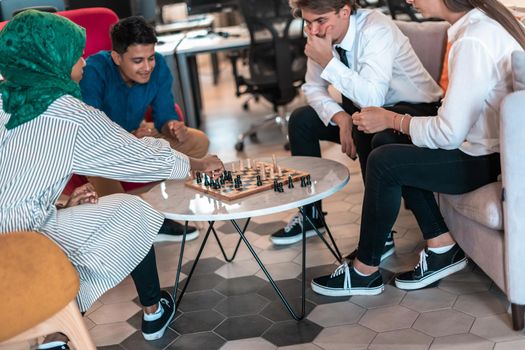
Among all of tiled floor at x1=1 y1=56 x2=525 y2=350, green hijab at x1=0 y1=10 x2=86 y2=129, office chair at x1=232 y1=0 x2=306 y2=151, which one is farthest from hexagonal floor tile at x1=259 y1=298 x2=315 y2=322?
office chair at x1=232 y1=0 x2=306 y2=151

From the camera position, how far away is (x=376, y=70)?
2445 millimetres

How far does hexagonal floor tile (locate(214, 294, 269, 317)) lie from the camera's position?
234 centimetres

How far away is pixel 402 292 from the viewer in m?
2.32

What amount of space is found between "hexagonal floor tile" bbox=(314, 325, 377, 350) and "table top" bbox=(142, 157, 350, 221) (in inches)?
16.4

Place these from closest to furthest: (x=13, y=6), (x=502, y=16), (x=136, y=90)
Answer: (x=502, y=16) < (x=136, y=90) < (x=13, y=6)

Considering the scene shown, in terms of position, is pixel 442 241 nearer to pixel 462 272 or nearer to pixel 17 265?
pixel 462 272

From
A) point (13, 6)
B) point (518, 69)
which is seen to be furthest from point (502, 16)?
point (13, 6)

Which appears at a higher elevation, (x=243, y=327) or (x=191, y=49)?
(x=191, y=49)

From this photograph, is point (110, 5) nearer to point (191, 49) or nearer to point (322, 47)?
point (191, 49)

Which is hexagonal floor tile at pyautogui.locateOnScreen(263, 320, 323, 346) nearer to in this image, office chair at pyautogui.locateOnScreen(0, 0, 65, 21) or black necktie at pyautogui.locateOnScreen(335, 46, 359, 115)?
black necktie at pyautogui.locateOnScreen(335, 46, 359, 115)

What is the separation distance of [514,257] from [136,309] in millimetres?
1322

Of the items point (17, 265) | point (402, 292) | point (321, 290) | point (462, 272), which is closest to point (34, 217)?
point (17, 265)

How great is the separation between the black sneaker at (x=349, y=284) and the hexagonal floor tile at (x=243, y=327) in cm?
26

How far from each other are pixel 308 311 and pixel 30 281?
976 millimetres
